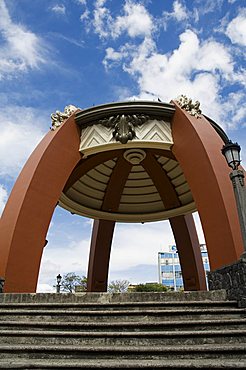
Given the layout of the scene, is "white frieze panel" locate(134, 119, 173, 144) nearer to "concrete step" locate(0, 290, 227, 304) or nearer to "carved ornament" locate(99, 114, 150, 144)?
"carved ornament" locate(99, 114, 150, 144)

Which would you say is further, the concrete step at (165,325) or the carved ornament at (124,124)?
the carved ornament at (124,124)

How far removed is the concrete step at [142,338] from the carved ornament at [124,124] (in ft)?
21.0

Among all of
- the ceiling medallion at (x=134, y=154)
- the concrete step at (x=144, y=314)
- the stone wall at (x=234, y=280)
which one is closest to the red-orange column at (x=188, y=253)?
the ceiling medallion at (x=134, y=154)

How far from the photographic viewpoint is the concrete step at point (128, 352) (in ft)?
10.7

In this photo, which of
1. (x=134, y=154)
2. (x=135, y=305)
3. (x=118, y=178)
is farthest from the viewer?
(x=118, y=178)

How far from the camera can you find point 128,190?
629 inches

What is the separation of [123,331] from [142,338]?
302 mm

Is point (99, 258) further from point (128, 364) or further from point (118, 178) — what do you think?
point (128, 364)

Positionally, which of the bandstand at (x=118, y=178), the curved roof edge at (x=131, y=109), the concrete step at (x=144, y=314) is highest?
the curved roof edge at (x=131, y=109)

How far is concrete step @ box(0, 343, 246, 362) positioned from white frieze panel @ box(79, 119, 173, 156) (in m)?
6.73

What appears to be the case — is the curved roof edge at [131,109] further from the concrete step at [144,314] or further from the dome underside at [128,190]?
the concrete step at [144,314]

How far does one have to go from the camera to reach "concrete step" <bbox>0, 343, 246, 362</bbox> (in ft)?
10.7

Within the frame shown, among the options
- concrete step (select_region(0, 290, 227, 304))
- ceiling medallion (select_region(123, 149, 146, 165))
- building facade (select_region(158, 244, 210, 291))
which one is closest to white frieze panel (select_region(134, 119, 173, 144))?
ceiling medallion (select_region(123, 149, 146, 165))

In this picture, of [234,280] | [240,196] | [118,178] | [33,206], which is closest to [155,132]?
[33,206]
